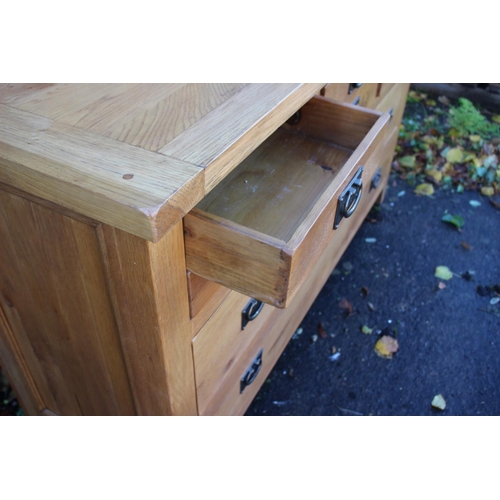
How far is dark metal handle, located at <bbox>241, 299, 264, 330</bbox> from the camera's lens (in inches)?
43.2

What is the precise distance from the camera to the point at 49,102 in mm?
815

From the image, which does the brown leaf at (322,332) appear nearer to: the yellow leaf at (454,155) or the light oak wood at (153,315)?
the light oak wood at (153,315)

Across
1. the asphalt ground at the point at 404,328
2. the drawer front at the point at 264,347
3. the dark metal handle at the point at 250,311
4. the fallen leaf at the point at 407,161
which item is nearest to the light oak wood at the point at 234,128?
the drawer front at the point at 264,347

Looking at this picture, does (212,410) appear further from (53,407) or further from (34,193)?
(34,193)

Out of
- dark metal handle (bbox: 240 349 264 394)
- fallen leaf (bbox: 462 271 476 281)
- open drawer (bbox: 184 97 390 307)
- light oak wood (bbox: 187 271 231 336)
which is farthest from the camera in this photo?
fallen leaf (bbox: 462 271 476 281)

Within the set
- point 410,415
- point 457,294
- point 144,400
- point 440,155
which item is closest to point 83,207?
point 144,400

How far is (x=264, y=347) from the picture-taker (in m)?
1.36

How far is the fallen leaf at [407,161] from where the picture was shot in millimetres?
2616

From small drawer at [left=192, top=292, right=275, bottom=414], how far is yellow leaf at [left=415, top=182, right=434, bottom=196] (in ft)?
5.11

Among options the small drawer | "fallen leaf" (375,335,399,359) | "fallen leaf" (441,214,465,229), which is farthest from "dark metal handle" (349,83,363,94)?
"fallen leaf" (441,214,465,229)

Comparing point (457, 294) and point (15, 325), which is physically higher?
point (15, 325)

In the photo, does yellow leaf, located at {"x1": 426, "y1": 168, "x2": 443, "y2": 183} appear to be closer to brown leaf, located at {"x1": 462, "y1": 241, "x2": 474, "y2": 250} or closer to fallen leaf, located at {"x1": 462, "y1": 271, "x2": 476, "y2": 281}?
brown leaf, located at {"x1": 462, "y1": 241, "x2": 474, "y2": 250}

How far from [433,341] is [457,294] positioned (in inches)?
10.9

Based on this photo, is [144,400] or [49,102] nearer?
[49,102]
